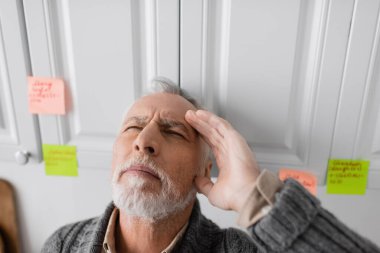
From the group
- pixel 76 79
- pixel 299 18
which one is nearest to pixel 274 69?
pixel 299 18

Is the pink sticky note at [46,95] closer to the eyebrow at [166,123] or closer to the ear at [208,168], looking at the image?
the eyebrow at [166,123]

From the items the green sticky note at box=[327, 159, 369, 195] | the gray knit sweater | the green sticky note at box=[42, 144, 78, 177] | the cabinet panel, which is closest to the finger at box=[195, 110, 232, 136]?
the cabinet panel

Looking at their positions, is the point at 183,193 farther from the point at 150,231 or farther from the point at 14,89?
the point at 14,89

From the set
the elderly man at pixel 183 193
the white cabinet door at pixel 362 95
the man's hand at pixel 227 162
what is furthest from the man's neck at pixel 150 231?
the white cabinet door at pixel 362 95

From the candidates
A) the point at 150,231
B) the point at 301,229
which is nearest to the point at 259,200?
the point at 301,229

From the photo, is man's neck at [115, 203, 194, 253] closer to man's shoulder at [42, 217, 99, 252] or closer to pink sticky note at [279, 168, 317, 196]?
man's shoulder at [42, 217, 99, 252]

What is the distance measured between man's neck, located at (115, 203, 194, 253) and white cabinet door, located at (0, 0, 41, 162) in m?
0.39

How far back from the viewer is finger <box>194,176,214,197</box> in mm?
847

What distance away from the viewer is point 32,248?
1371 mm

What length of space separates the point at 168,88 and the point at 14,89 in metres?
0.47

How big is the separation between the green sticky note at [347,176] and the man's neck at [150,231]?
1.29 feet

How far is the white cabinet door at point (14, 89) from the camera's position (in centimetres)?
92

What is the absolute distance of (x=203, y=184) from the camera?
86cm

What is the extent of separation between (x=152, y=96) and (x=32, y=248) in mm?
917
